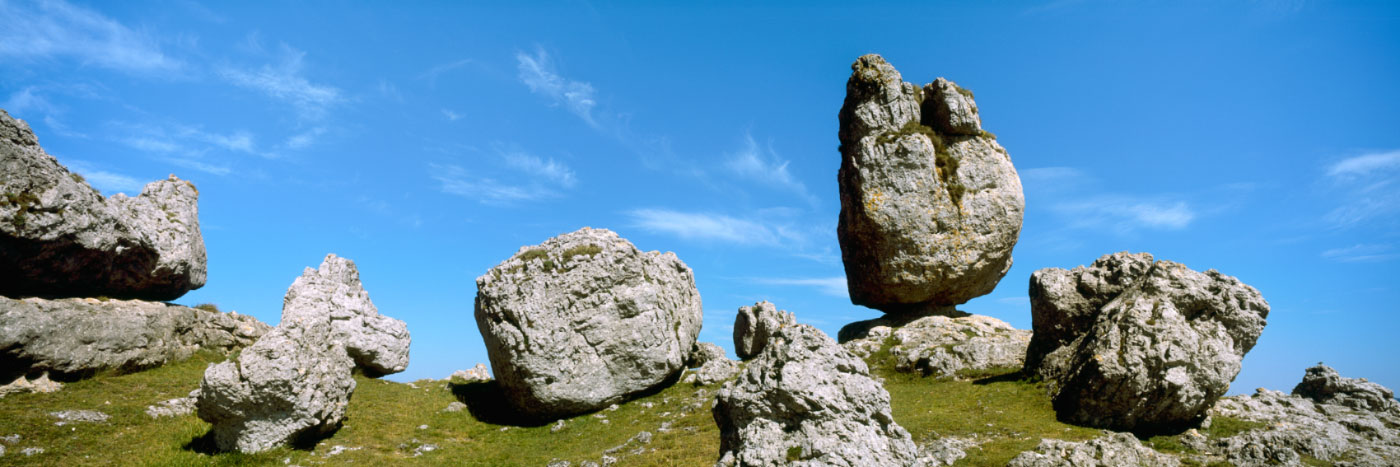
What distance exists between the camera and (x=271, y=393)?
19375mm

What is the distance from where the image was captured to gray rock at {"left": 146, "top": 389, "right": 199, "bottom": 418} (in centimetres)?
2220

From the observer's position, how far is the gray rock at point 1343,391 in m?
22.5

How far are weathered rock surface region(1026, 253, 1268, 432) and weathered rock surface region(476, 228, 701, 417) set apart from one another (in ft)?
46.4

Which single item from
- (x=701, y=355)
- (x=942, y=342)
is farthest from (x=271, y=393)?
(x=942, y=342)

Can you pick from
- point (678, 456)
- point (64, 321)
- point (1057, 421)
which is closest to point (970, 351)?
point (1057, 421)

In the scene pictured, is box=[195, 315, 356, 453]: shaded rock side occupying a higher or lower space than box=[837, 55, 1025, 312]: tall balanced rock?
lower

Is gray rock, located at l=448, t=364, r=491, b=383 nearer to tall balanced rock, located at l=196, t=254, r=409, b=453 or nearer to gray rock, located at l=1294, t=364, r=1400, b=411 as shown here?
tall balanced rock, located at l=196, t=254, r=409, b=453

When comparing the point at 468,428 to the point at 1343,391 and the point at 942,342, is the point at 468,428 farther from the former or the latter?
the point at 1343,391

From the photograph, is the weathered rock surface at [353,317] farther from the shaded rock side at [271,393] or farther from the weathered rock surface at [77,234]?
the shaded rock side at [271,393]

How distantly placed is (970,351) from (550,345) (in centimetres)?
1639

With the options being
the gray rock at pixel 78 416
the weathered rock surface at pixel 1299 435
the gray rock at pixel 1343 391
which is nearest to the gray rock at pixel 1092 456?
the weathered rock surface at pixel 1299 435

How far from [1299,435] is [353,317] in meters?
33.4

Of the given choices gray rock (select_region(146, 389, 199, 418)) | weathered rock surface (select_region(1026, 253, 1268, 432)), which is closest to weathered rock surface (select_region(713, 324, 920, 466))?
weathered rock surface (select_region(1026, 253, 1268, 432))

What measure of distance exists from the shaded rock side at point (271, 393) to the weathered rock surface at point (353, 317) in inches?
331
